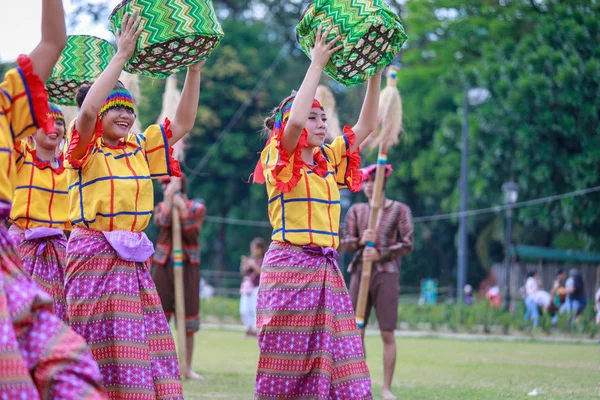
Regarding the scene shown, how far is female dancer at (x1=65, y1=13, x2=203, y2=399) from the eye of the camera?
15.9 feet

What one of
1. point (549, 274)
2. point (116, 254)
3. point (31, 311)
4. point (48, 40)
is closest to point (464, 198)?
point (549, 274)

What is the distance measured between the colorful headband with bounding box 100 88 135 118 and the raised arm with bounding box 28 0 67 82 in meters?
1.25

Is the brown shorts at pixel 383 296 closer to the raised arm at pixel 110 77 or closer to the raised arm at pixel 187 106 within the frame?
the raised arm at pixel 187 106

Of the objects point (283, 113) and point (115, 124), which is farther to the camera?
point (283, 113)

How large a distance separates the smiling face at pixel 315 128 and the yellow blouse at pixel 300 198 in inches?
4.9

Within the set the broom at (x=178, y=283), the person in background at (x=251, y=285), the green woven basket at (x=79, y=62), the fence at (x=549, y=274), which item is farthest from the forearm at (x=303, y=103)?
the fence at (x=549, y=274)

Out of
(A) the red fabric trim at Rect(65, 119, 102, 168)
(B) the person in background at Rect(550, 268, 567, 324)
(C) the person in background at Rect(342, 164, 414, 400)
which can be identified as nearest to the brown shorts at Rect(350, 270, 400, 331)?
(C) the person in background at Rect(342, 164, 414, 400)

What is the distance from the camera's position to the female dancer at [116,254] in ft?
15.9

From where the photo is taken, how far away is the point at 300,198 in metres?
5.39

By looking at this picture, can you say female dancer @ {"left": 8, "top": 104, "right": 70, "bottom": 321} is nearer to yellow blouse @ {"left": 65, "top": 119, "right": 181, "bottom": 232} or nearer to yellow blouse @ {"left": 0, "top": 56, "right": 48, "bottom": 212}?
yellow blouse @ {"left": 65, "top": 119, "right": 181, "bottom": 232}

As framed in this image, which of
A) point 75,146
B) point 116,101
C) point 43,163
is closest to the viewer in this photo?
point 75,146

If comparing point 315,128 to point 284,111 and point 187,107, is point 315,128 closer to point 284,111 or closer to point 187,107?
point 284,111

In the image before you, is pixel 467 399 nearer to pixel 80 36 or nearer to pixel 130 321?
pixel 130 321

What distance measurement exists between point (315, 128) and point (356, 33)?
0.71m
